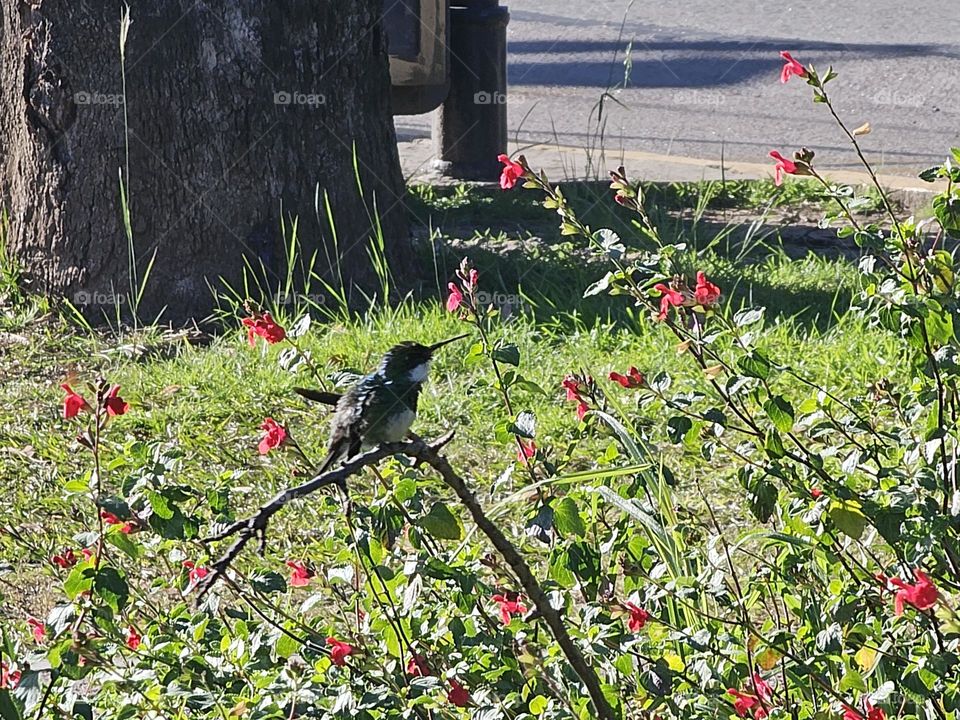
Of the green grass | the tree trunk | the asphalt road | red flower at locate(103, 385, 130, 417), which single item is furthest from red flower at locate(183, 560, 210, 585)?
the asphalt road

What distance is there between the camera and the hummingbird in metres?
1.80

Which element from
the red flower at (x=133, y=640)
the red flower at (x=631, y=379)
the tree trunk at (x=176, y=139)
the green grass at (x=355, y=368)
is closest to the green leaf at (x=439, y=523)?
the red flower at (x=631, y=379)

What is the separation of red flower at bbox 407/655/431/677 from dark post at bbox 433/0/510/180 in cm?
473

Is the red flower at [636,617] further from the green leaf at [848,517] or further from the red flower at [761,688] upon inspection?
the green leaf at [848,517]

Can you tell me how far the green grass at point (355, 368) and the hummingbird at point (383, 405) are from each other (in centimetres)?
139

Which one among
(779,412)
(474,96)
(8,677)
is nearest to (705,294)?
(779,412)

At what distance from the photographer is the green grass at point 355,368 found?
353 cm

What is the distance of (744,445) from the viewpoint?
2113 millimetres

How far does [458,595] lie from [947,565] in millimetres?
654

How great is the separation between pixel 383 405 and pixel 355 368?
4.80 feet

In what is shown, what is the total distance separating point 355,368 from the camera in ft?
10.7

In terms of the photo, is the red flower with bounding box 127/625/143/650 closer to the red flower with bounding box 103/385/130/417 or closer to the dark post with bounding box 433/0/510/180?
the red flower with bounding box 103/385/130/417

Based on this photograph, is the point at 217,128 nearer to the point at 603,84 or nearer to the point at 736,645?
the point at 736,645

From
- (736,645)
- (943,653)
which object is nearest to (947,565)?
(943,653)
